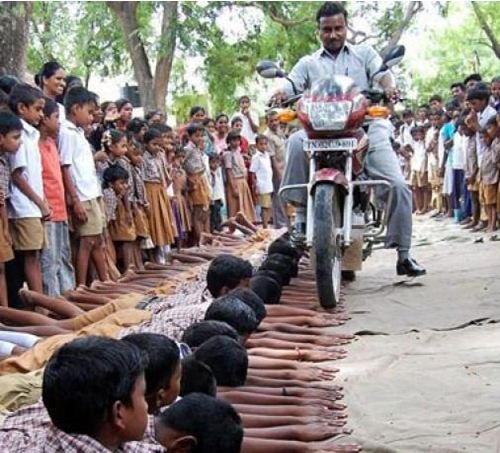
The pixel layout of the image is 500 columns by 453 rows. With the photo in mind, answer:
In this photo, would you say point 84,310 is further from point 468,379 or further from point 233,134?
point 233,134

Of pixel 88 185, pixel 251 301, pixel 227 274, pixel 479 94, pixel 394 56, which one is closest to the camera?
pixel 251 301

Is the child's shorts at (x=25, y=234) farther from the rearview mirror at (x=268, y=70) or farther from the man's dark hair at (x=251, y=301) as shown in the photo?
the rearview mirror at (x=268, y=70)

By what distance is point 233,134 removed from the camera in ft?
36.0

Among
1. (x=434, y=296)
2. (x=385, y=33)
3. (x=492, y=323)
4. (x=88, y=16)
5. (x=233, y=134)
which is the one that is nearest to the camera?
(x=492, y=323)

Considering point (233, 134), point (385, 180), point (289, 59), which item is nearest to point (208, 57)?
point (289, 59)

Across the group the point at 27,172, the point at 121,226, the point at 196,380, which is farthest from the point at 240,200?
the point at 196,380

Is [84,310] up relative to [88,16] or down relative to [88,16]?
down

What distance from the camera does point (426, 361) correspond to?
4098 mm

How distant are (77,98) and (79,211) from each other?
0.88 m

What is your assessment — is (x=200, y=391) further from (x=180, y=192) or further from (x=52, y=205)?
(x=180, y=192)

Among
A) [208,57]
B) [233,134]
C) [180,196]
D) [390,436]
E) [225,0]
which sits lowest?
[390,436]

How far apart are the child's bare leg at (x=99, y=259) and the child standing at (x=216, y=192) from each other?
3756mm

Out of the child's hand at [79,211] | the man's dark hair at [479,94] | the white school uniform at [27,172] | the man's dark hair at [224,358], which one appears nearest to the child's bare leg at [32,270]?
the white school uniform at [27,172]

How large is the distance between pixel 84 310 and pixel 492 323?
240cm
